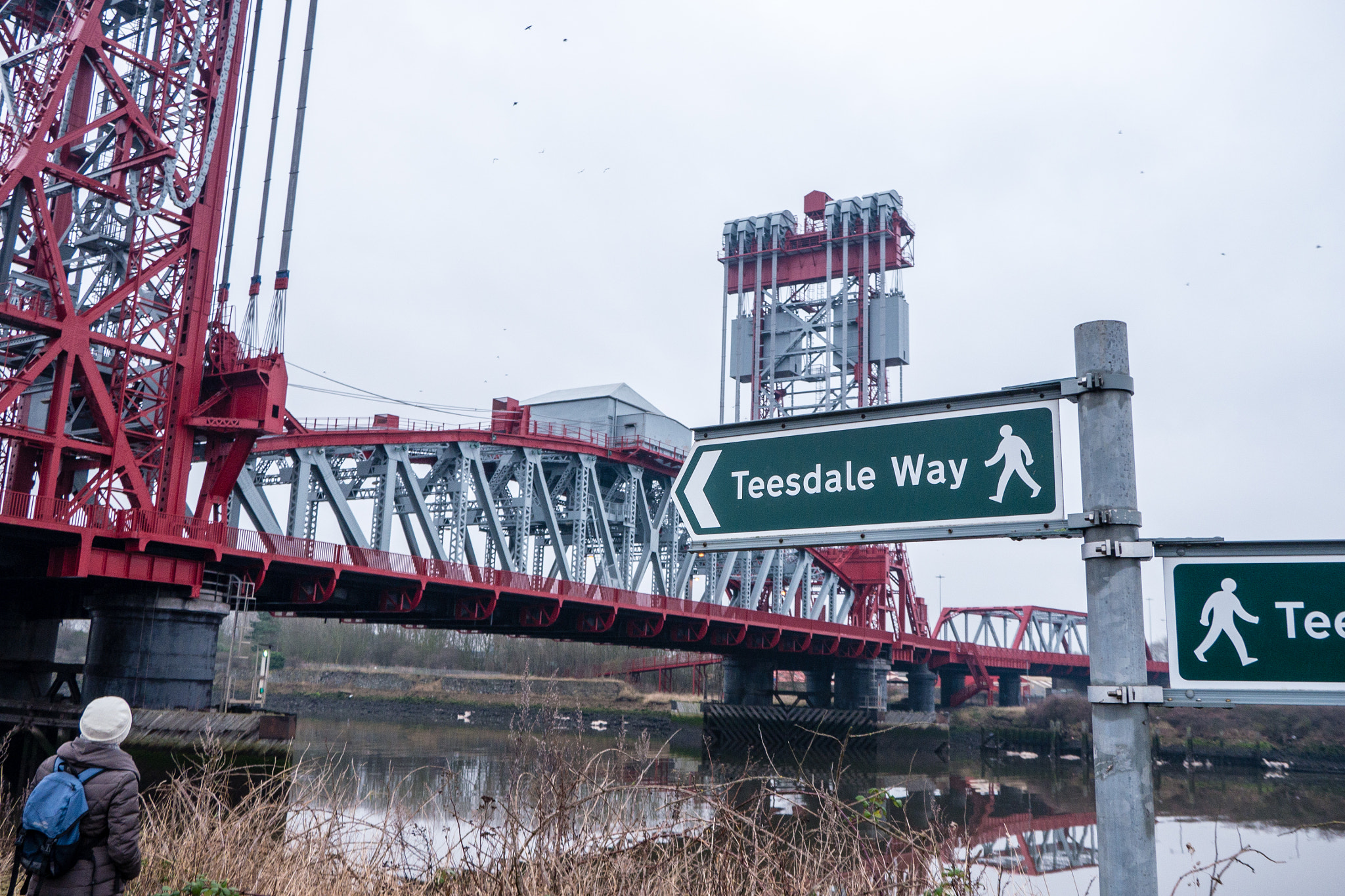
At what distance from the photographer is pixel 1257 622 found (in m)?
3.23

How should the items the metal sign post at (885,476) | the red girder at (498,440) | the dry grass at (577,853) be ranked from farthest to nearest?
the red girder at (498,440) < the dry grass at (577,853) < the metal sign post at (885,476)

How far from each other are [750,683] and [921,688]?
1733 centimetres

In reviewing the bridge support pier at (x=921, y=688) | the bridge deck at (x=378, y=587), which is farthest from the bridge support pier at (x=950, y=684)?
the bridge deck at (x=378, y=587)

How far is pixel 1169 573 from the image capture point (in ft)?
10.8

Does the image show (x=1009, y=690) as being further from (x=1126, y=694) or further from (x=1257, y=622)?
(x=1126, y=694)

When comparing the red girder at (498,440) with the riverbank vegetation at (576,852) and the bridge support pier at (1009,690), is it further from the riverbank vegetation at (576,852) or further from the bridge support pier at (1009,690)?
the bridge support pier at (1009,690)

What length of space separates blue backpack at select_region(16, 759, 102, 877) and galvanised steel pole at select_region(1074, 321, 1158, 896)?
4922 mm

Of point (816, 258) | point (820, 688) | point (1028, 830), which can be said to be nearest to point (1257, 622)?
point (1028, 830)

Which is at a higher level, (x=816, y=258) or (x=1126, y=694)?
(x=816, y=258)

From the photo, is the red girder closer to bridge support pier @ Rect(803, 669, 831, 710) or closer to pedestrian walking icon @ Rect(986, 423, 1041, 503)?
bridge support pier @ Rect(803, 669, 831, 710)

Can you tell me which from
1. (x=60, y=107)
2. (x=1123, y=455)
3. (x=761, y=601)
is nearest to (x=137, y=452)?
(x=60, y=107)

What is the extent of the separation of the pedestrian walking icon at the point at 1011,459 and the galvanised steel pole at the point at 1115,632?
0.18 meters

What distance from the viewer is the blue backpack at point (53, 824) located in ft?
17.4

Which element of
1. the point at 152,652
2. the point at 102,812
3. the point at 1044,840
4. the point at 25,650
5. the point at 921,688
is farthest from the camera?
the point at 921,688
